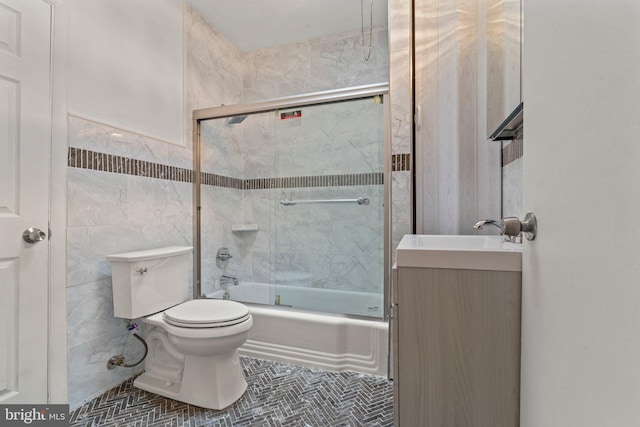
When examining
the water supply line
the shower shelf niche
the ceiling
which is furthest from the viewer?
the shower shelf niche

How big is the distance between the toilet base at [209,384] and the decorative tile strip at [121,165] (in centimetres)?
112

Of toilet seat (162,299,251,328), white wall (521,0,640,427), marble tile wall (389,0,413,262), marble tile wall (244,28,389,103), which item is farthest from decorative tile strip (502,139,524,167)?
marble tile wall (244,28,389,103)

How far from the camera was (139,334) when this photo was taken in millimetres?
1986

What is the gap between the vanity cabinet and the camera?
0.88 m

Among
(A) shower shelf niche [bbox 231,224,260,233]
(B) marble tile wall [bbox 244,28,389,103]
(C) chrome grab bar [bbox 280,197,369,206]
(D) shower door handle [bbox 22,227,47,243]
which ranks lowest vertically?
(A) shower shelf niche [bbox 231,224,260,233]

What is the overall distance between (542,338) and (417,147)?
1338 mm

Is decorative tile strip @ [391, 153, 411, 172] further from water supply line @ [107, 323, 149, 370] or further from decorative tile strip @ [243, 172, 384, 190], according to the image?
water supply line @ [107, 323, 149, 370]

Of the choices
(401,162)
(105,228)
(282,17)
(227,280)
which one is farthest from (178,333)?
(282,17)

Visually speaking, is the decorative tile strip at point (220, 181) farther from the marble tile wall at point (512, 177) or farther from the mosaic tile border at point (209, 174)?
the marble tile wall at point (512, 177)

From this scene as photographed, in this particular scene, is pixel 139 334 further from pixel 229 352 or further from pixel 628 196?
pixel 628 196

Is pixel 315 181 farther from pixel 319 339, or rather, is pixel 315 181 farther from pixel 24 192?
pixel 24 192

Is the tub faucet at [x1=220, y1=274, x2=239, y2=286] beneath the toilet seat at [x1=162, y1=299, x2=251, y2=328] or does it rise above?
beneath

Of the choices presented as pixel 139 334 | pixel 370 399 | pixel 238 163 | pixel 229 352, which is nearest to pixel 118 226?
pixel 139 334
